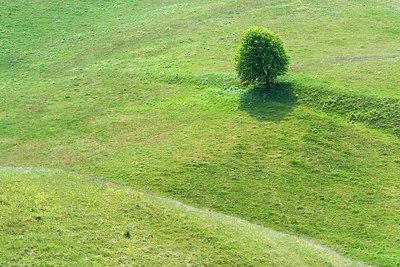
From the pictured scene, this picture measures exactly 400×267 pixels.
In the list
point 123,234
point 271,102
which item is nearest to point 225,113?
point 271,102

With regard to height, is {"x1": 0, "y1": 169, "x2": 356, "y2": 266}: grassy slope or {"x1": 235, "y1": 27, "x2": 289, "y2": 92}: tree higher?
{"x1": 235, "y1": 27, "x2": 289, "y2": 92}: tree

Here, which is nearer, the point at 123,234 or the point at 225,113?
the point at 123,234

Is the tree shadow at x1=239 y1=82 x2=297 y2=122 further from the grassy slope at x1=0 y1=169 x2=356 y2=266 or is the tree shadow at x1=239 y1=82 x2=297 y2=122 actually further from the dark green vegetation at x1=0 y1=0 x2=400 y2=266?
the grassy slope at x1=0 y1=169 x2=356 y2=266

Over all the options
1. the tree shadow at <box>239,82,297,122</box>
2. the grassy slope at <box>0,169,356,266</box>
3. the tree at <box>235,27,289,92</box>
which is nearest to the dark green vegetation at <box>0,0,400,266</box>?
the tree shadow at <box>239,82,297,122</box>

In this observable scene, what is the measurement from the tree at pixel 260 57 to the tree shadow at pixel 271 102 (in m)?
1.73

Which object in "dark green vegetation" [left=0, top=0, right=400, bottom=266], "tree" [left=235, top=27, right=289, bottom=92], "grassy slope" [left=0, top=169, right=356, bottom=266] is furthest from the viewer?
"tree" [left=235, top=27, right=289, bottom=92]

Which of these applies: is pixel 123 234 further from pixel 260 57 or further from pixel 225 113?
pixel 260 57

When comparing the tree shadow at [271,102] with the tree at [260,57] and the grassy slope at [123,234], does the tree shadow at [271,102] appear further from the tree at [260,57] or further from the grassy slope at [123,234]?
the grassy slope at [123,234]

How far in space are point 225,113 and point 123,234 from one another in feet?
107

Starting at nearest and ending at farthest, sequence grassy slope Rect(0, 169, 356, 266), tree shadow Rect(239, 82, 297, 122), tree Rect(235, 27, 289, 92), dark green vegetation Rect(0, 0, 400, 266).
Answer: grassy slope Rect(0, 169, 356, 266) < dark green vegetation Rect(0, 0, 400, 266) < tree shadow Rect(239, 82, 297, 122) < tree Rect(235, 27, 289, 92)

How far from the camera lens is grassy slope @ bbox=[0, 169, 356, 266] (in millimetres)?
46438

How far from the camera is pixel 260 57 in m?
81.1

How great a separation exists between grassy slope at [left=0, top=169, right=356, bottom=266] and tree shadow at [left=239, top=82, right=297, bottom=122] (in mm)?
22263

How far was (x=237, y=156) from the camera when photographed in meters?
69.1
